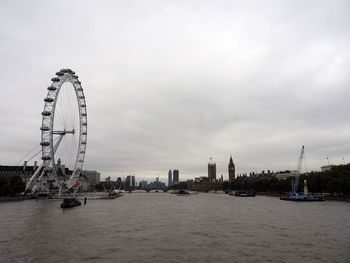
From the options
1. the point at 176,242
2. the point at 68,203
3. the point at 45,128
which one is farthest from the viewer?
the point at 45,128

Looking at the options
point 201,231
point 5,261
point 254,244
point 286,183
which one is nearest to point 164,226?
point 201,231

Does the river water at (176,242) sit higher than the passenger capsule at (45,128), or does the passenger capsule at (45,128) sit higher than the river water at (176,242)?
the passenger capsule at (45,128)

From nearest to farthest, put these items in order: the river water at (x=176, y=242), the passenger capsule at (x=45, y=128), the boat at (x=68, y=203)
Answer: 1. the river water at (x=176, y=242)
2. the boat at (x=68, y=203)
3. the passenger capsule at (x=45, y=128)

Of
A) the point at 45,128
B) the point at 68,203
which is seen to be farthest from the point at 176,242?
the point at 45,128

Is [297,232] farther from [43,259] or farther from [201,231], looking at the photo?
[43,259]

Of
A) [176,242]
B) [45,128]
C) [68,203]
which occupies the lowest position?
[176,242]

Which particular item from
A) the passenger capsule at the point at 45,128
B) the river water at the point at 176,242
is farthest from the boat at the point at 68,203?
the river water at the point at 176,242

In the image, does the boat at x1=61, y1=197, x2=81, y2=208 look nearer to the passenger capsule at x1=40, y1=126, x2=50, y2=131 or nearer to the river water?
the passenger capsule at x1=40, y1=126, x2=50, y2=131

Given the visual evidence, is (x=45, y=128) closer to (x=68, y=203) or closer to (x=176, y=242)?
(x=68, y=203)

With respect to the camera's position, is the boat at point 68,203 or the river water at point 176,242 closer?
the river water at point 176,242

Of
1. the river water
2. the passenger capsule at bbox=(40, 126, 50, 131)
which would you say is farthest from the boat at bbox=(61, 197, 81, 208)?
the river water

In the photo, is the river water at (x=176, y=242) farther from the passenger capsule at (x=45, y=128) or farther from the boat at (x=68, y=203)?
the passenger capsule at (x=45, y=128)

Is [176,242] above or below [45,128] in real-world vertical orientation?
below

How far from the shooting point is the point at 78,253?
1283 inches
